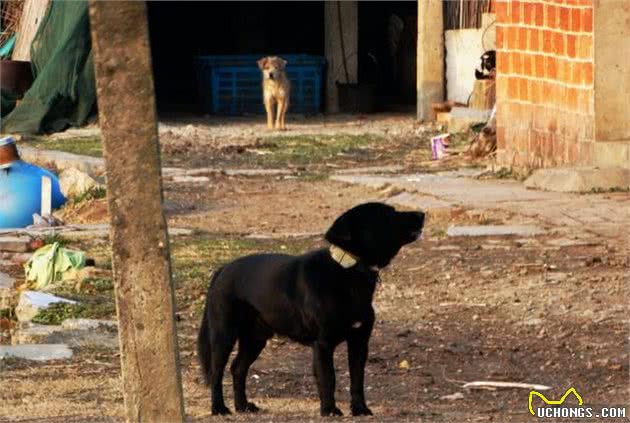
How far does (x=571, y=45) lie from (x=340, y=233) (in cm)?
775

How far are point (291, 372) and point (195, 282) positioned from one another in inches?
100

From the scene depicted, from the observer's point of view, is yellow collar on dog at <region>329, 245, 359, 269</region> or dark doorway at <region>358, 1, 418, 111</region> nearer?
yellow collar on dog at <region>329, 245, 359, 269</region>

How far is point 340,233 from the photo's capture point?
6.61 meters

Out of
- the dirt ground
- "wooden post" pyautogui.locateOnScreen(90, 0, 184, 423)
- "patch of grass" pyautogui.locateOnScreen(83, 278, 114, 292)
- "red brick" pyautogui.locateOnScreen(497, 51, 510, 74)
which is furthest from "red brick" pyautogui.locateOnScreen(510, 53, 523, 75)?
"wooden post" pyautogui.locateOnScreen(90, 0, 184, 423)

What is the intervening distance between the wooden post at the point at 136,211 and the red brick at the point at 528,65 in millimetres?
10361

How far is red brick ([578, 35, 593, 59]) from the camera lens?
44.1 feet

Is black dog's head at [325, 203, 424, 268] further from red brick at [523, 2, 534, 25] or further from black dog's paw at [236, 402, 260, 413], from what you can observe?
→ red brick at [523, 2, 534, 25]

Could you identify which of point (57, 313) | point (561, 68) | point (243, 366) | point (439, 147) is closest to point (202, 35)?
point (439, 147)

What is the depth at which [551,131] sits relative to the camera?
47.2 ft

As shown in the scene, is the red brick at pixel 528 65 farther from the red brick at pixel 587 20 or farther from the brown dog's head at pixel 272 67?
the brown dog's head at pixel 272 67

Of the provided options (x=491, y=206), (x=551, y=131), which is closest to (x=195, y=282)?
(x=491, y=206)

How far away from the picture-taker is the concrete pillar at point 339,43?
2562 cm

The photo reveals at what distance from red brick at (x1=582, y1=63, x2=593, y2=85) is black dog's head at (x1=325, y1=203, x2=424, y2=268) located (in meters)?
7.17

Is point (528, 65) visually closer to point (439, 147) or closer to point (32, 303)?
point (439, 147)
